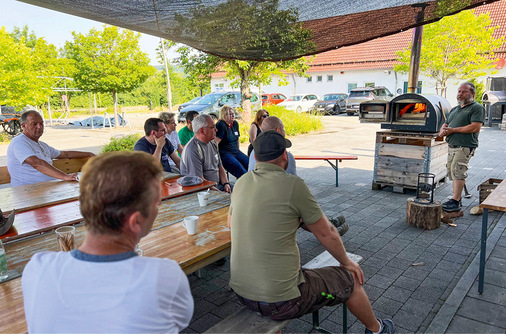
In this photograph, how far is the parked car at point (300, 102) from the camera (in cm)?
2251

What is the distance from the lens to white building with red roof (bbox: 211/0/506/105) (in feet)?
75.3

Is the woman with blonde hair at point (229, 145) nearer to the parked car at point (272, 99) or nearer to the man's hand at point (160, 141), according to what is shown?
the man's hand at point (160, 141)

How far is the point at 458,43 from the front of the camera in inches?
680

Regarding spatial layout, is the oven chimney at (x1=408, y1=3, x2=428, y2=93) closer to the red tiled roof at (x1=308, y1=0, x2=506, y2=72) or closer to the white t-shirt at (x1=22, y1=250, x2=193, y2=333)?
the white t-shirt at (x1=22, y1=250, x2=193, y2=333)

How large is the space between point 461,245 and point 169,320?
13.4 feet

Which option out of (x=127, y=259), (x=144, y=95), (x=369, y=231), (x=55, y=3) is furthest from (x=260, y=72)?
(x=144, y=95)

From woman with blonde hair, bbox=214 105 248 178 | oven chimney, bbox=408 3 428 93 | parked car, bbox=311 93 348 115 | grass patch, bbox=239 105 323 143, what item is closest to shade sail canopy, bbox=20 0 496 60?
woman with blonde hair, bbox=214 105 248 178

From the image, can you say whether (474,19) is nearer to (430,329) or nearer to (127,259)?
(430,329)

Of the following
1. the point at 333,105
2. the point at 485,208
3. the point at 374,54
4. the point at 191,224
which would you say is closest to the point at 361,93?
the point at 333,105

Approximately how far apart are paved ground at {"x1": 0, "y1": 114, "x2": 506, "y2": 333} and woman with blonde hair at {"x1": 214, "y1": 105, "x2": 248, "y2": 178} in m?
1.49

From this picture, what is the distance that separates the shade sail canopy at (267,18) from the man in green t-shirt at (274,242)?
1.70m

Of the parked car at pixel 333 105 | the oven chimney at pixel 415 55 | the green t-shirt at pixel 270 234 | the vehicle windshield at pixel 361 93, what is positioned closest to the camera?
the green t-shirt at pixel 270 234

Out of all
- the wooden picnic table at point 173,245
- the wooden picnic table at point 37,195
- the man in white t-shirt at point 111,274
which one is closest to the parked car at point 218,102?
the wooden picnic table at point 37,195

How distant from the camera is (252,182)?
206 cm
